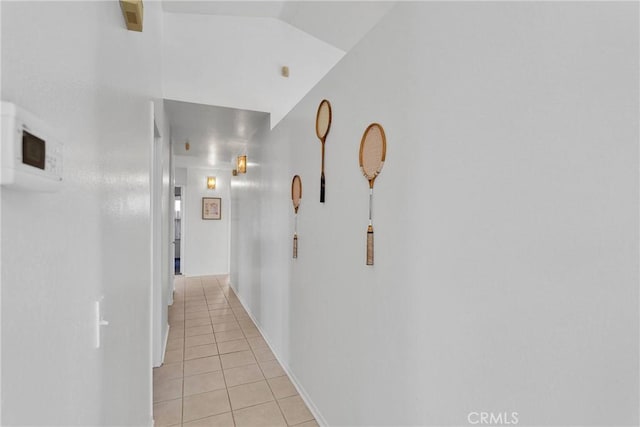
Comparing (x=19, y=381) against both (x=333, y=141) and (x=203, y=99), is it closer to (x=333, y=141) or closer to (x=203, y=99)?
(x=333, y=141)

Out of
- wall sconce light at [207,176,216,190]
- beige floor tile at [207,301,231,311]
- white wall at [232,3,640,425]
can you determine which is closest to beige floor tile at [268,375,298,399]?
white wall at [232,3,640,425]

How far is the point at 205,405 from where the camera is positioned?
87.7 inches

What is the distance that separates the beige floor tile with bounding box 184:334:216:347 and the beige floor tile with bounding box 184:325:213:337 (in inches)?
3.3

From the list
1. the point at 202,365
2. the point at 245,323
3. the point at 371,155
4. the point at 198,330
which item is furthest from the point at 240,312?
the point at 371,155

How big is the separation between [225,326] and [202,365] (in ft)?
3.16

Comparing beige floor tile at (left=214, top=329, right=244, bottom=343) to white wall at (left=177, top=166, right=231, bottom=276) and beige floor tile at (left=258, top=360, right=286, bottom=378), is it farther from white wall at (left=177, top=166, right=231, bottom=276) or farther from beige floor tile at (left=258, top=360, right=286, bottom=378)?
white wall at (left=177, top=166, right=231, bottom=276)

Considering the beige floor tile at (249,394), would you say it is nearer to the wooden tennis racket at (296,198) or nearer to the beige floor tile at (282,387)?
the beige floor tile at (282,387)

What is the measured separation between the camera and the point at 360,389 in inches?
62.8

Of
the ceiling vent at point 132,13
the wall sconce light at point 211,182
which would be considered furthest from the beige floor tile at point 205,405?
the wall sconce light at point 211,182

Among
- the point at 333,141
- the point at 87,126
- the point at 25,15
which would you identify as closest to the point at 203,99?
the point at 333,141

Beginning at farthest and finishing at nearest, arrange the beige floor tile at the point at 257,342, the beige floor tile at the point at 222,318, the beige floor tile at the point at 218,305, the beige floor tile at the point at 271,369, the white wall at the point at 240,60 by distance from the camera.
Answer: the beige floor tile at the point at 218,305
the beige floor tile at the point at 222,318
the beige floor tile at the point at 257,342
the white wall at the point at 240,60
the beige floor tile at the point at 271,369

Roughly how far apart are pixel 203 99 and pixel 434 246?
2658 mm

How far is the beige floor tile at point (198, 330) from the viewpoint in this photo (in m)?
3.52

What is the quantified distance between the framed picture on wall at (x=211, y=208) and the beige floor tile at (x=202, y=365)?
14.5ft
